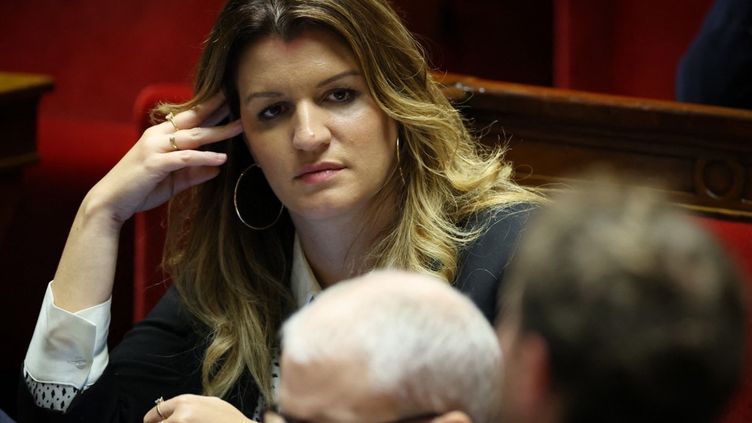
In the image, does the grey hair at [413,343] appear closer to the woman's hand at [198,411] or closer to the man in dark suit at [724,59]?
the woman's hand at [198,411]

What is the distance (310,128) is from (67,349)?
1.61ft

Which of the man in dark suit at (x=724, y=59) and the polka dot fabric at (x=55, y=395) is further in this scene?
the man in dark suit at (x=724, y=59)

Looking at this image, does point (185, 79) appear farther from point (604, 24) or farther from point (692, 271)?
point (692, 271)

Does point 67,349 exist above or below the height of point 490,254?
below

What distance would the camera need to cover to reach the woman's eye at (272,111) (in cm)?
185

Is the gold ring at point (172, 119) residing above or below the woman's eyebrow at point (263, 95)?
below

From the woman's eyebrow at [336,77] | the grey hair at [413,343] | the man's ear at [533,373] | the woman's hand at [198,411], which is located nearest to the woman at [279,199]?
the woman's eyebrow at [336,77]

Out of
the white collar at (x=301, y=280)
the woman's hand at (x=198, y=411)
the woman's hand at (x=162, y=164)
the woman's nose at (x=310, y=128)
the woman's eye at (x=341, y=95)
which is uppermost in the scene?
the woman's eye at (x=341, y=95)

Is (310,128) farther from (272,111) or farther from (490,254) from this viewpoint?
(490,254)

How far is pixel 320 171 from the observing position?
5.97 feet

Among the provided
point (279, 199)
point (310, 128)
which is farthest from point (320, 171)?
point (279, 199)

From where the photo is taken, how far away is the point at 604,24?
12.0ft

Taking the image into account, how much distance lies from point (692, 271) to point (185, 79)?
3.33 m

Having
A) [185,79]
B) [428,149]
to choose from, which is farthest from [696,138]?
[185,79]
